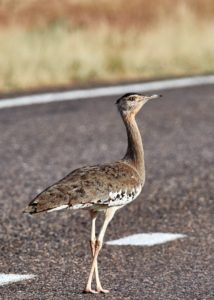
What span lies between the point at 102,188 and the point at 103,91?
35.0ft

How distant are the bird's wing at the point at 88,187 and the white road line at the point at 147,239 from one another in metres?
1.52

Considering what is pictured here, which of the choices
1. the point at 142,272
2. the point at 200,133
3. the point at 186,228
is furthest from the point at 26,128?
the point at 142,272

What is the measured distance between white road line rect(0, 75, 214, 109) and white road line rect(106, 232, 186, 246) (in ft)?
23.1

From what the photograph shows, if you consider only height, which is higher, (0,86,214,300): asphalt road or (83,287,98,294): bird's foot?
(83,287,98,294): bird's foot

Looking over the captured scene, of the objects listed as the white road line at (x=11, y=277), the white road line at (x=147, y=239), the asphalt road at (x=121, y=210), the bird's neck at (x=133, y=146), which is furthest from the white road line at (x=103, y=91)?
the bird's neck at (x=133, y=146)

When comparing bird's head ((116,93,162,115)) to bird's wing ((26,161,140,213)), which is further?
bird's head ((116,93,162,115))

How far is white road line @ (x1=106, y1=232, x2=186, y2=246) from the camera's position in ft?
29.1

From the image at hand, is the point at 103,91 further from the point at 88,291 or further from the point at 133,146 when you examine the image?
the point at 88,291

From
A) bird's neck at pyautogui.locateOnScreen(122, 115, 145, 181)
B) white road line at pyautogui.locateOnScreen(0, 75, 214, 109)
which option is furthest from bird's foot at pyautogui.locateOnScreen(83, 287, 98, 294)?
white road line at pyautogui.locateOnScreen(0, 75, 214, 109)

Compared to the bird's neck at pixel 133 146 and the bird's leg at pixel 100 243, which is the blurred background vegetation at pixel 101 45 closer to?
the bird's neck at pixel 133 146

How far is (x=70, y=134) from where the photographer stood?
14.3 m

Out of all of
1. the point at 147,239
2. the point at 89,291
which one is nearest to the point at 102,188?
the point at 89,291

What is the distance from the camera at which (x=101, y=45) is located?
22.1 metres

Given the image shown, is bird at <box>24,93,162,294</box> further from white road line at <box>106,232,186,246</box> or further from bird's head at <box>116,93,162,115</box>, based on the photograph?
white road line at <box>106,232,186,246</box>
